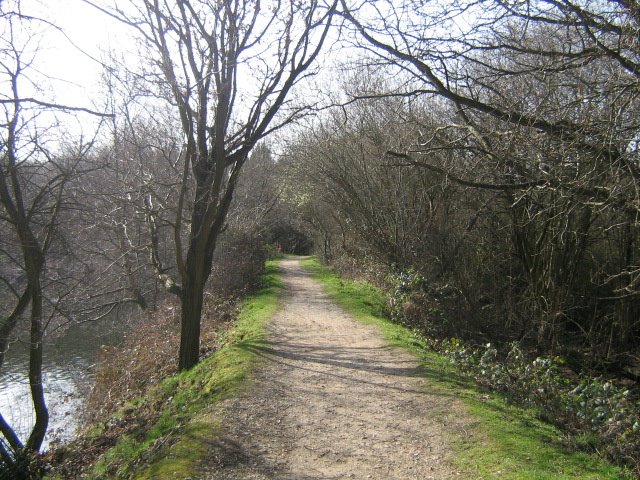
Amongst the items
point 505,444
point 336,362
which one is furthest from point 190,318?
point 505,444

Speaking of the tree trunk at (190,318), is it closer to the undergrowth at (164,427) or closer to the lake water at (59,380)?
the undergrowth at (164,427)

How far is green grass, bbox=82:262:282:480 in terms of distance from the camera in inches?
228

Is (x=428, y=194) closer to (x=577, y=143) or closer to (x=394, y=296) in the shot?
(x=394, y=296)

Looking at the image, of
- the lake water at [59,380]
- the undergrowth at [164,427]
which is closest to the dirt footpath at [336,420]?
the undergrowth at [164,427]

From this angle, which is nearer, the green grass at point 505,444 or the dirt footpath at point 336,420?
the green grass at point 505,444

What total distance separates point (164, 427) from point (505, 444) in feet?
14.3

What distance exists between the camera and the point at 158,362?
1249 centimetres

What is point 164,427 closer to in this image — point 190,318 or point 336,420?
point 336,420

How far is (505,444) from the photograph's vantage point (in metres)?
5.75

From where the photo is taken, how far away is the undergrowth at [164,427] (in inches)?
235

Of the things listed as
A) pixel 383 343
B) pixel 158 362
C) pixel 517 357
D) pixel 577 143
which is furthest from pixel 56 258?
pixel 577 143

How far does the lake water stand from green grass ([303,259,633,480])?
7.62 metres

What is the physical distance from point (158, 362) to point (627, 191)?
10026 millimetres

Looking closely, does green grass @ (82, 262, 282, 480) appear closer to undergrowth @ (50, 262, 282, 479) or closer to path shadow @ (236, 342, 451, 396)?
undergrowth @ (50, 262, 282, 479)
